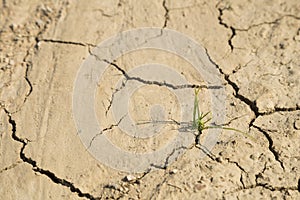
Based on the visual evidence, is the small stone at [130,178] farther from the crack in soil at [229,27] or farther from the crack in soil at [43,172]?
the crack in soil at [229,27]

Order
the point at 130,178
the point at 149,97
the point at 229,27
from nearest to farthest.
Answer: the point at 130,178 < the point at 149,97 < the point at 229,27

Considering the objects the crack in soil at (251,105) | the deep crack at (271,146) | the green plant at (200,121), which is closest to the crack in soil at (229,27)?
the crack in soil at (251,105)

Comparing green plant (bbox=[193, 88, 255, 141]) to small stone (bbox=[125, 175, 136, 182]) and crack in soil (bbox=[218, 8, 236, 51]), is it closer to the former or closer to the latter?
small stone (bbox=[125, 175, 136, 182])

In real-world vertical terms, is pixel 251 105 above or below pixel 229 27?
below

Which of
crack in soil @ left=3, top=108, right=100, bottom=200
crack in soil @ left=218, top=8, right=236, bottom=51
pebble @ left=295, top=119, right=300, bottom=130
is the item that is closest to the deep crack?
pebble @ left=295, top=119, right=300, bottom=130

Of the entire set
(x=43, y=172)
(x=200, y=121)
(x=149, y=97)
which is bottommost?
(x=43, y=172)

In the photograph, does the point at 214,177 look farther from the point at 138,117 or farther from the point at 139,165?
the point at 138,117

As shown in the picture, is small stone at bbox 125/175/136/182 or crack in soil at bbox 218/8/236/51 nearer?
small stone at bbox 125/175/136/182

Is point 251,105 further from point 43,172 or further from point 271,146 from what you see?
point 43,172

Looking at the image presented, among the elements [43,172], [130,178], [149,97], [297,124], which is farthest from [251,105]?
[43,172]
